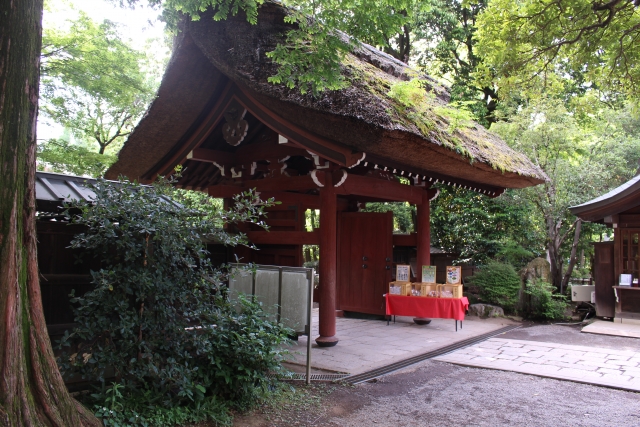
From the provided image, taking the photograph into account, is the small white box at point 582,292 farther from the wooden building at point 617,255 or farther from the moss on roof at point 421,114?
the moss on roof at point 421,114

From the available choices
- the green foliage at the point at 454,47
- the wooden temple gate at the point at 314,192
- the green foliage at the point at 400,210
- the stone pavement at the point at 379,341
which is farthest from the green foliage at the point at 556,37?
the green foliage at the point at 454,47

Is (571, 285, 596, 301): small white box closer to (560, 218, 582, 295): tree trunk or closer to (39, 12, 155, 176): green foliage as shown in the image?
(560, 218, 582, 295): tree trunk

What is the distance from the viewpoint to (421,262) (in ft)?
28.9

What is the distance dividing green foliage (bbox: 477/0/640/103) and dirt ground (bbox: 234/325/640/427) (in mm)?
3839

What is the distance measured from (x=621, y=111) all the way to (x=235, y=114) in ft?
44.4

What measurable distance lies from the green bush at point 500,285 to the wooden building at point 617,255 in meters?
1.62

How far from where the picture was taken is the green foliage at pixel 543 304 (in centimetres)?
1002

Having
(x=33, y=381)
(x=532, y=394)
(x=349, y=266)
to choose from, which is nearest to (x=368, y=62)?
(x=349, y=266)

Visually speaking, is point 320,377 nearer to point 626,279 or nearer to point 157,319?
point 157,319

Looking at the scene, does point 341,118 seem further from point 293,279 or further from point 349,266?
point 349,266

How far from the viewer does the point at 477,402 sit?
14.6ft

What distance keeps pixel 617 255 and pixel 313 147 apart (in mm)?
7291

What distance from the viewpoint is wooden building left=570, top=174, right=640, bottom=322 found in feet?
29.9

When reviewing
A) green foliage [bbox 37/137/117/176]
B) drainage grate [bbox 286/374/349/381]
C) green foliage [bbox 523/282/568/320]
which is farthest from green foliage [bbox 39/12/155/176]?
green foliage [bbox 523/282/568/320]
